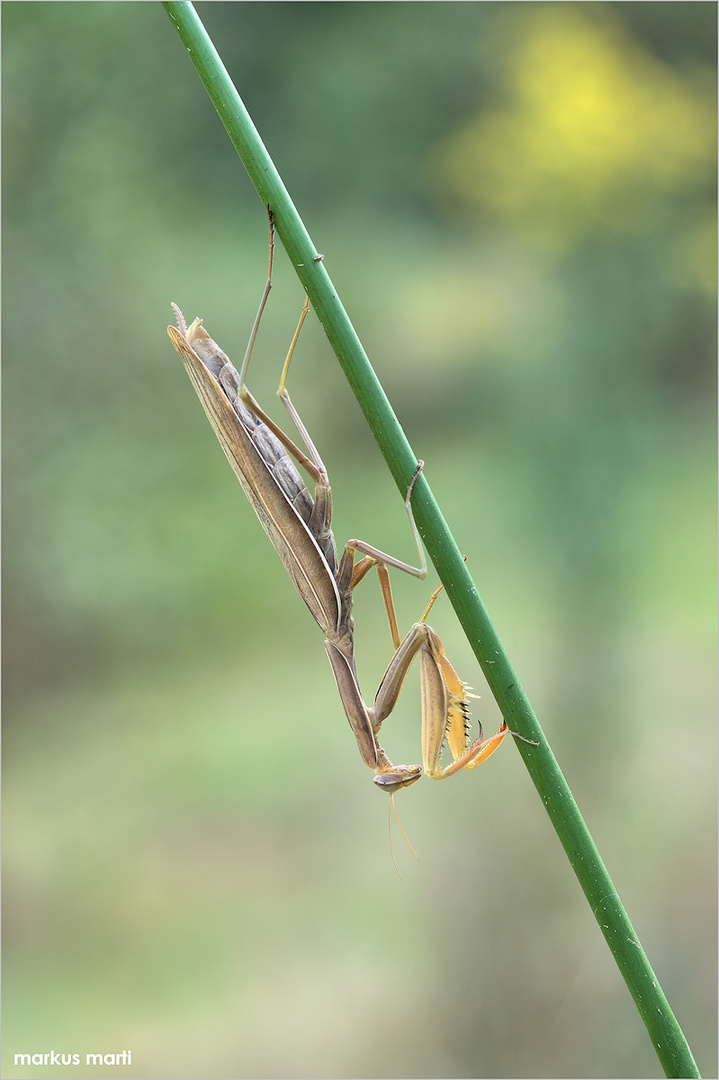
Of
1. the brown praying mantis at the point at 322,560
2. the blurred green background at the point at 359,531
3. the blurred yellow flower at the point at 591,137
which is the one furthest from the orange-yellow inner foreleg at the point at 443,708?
the blurred yellow flower at the point at 591,137

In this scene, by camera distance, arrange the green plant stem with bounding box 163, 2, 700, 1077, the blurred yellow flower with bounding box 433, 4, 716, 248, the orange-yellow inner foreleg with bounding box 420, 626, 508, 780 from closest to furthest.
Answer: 1. the green plant stem with bounding box 163, 2, 700, 1077
2. the orange-yellow inner foreleg with bounding box 420, 626, 508, 780
3. the blurred yellow flower with bounding box 433, 4, 716, 248

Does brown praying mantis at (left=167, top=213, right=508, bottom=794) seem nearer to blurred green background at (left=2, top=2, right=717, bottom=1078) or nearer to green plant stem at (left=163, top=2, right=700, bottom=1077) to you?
green plant stem at (left=163, top=2, right=700, bottom=1077)

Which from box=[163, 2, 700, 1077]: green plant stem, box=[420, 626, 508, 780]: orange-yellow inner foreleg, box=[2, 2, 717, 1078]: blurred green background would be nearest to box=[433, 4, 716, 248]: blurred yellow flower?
box=[2, 2, 717, 1078]: blurred green background

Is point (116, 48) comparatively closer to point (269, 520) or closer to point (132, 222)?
point (132, 222)

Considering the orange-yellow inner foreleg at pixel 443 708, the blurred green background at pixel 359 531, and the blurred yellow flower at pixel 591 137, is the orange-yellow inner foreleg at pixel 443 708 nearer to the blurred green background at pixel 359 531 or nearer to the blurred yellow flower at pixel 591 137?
the blurred green background at pixel 359 531

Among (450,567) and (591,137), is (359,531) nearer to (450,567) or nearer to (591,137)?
(591,137)
